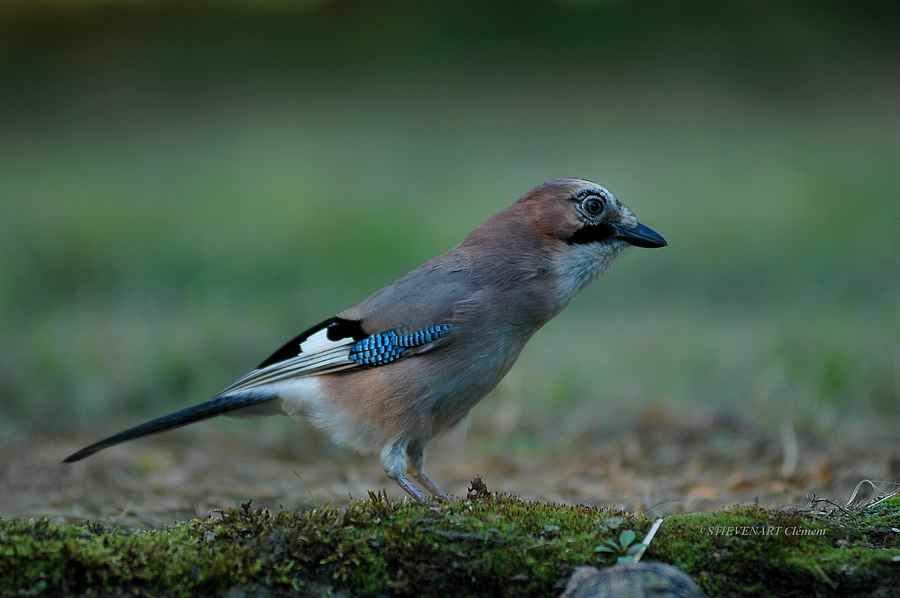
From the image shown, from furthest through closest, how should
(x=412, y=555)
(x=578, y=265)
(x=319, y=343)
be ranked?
(x=319, y=343) → (x=578, y=265) → (x=412, y=555)

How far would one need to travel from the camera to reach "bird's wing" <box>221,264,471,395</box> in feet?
15.1

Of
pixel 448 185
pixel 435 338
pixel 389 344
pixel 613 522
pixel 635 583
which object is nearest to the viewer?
pixel 635 583

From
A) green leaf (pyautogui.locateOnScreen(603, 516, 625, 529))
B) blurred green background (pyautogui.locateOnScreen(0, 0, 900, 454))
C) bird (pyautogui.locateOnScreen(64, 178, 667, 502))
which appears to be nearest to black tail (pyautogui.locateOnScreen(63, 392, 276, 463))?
bird (pyautogui.locateOnScreen(64, 178, 667, 502))

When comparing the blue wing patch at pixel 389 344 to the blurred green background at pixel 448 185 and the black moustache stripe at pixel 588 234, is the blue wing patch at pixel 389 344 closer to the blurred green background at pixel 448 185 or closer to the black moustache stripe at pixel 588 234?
the black moustache stripe at pixel 588 234

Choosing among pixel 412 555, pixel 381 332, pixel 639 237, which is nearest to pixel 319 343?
pixel 381 332

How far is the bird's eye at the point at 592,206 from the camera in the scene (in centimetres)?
481

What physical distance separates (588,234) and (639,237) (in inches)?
8.7

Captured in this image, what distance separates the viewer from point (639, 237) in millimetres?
4848

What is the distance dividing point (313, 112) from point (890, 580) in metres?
12.7

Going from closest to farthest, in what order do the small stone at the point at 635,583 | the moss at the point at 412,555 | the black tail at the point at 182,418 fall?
the small stone at the point at 635,583 → the moss at the point at 412,555 → the black tail at the point at 182,418

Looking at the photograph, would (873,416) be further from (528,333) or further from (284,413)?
(284,413)

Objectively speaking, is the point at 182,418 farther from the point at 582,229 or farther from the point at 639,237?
the point at 639,237

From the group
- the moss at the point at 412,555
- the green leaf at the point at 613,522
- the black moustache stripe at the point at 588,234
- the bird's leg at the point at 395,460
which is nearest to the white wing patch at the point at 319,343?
the bird's leg at the point at 395,460

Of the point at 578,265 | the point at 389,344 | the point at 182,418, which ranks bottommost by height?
the point at 182,418
